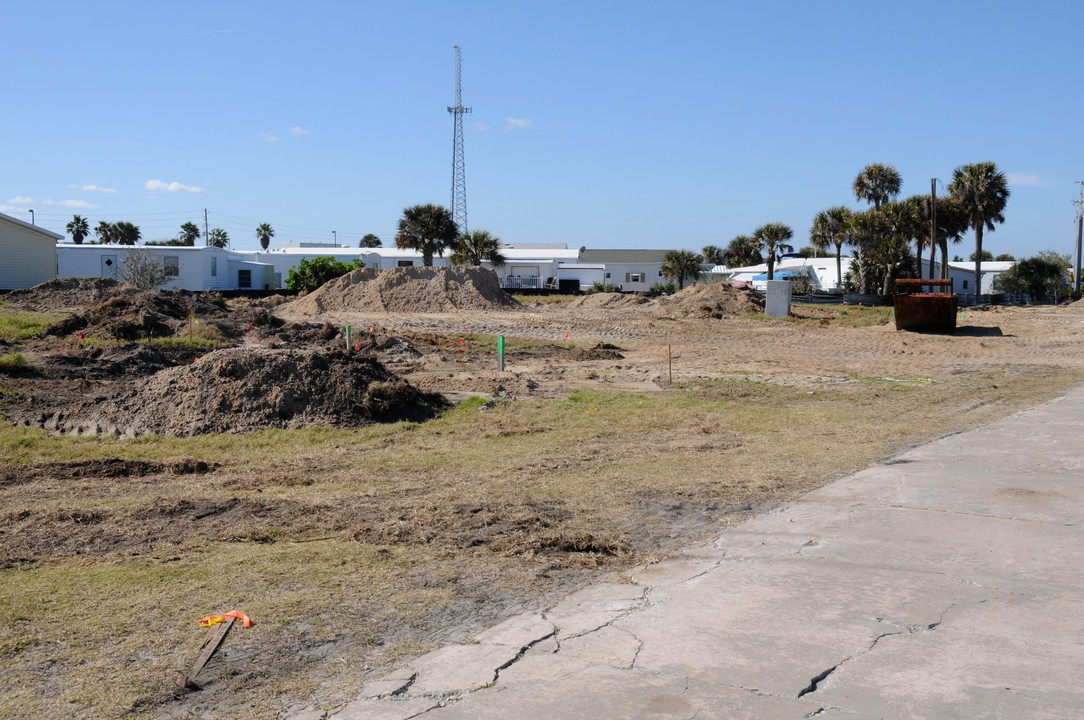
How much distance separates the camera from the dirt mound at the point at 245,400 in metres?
13.1

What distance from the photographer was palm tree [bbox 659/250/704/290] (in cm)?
7319

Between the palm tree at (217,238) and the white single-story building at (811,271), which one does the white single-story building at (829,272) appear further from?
the palm tree at (217,238)

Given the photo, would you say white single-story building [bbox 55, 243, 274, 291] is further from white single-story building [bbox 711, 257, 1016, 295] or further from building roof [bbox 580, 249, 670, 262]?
white single-story building [bbox 711, 257, 1016, 295]

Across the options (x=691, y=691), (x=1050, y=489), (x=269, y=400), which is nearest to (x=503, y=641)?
(x=691, y=691)

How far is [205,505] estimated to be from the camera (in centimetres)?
840

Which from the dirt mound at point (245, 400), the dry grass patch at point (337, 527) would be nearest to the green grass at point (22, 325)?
the dirt mound at point (245, 400)

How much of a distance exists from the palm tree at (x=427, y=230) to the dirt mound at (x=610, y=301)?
1696 centimetres

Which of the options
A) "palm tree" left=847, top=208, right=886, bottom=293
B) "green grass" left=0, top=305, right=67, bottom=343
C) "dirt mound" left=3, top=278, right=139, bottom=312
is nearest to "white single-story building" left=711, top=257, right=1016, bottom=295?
"palm tree" left=847, top=208, right=886, bottom=293

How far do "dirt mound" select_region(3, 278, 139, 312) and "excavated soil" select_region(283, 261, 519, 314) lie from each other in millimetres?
8780

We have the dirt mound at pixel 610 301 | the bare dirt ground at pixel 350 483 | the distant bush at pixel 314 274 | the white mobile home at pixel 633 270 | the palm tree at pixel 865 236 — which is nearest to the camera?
the bare dirt ground at pixel 350 483

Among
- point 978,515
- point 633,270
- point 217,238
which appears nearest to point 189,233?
point 217,238

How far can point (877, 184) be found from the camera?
2670 inches

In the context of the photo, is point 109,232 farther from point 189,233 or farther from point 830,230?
point 830,230

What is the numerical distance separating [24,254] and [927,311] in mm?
45889
